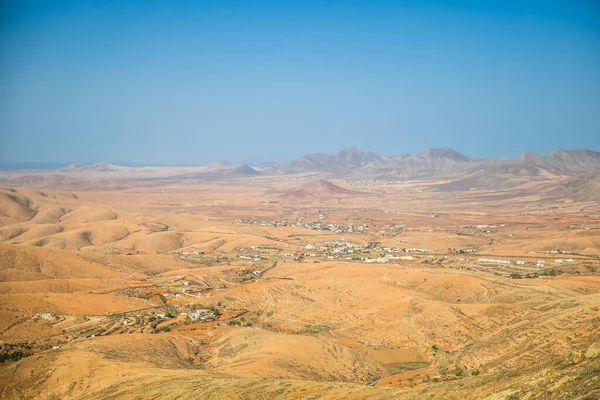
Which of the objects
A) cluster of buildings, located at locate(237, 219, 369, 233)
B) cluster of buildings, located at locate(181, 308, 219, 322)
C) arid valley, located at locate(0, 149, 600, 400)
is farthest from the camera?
cluster of buildings, located at locate(237, 219, 369, 233)

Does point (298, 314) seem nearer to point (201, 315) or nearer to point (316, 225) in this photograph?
point (201, 315)

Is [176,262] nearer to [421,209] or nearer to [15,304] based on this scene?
[15,304]

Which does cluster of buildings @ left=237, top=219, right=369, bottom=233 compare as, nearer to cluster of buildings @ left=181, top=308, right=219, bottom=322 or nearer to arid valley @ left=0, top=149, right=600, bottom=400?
arid valley @ left=0, top=149, right=600, bottom=400

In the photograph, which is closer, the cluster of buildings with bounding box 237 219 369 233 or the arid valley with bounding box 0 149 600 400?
the arid valley with bounding box 0 149 600 400

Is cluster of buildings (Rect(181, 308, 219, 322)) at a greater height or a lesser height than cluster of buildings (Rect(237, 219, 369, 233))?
lesser

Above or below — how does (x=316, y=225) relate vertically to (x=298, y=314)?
above

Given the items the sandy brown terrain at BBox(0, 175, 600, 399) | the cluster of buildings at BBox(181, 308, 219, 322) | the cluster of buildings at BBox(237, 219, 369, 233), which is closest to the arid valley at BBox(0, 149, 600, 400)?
the sandy brown terrain at BBox(0, 175, 600, 399)

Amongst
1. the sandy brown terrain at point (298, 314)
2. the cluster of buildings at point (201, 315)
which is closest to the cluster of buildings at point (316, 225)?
the sandy brown terrain at point (298, 314)

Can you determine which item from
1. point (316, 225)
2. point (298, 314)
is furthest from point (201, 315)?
point (316, 225)

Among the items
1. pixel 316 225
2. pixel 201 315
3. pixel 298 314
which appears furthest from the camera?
pixel 316 225
